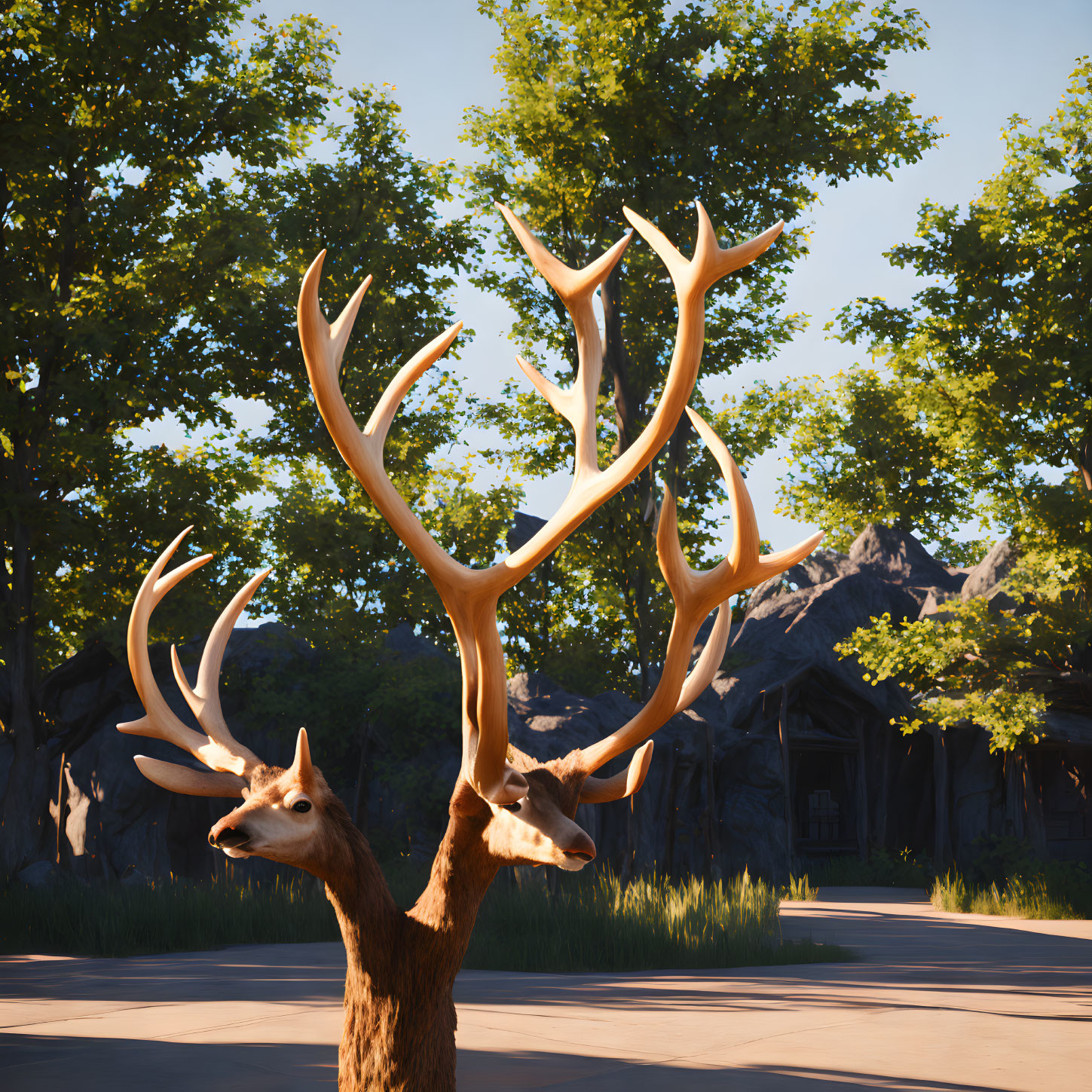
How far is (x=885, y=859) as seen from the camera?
18.8 meters

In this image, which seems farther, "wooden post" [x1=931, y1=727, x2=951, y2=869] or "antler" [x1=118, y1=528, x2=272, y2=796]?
"wooden post" [x1=931, y1=727, x2=951, y2=869]

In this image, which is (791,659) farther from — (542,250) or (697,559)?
(542,250)

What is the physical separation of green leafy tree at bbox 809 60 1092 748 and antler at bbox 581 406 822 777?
37.1 feet

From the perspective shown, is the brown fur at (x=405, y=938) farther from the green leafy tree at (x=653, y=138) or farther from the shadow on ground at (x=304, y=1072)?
the green leafy tree at (x=653, y=138)

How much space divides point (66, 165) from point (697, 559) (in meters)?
14.2

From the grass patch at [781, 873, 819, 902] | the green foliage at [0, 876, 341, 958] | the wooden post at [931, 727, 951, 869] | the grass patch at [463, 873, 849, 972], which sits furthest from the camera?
the wooden post at [931, 727, 951, 869]

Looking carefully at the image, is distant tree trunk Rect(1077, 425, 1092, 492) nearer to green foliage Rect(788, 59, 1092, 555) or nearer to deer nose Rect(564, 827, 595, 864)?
green foliage Rect(788, 59, 1092, 555)

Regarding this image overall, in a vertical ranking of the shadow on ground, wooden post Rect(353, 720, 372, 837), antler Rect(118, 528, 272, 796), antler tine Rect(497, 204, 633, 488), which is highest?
antler tine Rect(497, 204, 633, 488)

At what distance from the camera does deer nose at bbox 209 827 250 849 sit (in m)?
2.38

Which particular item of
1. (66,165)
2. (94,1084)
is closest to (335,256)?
(66,165)

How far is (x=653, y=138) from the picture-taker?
55.7ft

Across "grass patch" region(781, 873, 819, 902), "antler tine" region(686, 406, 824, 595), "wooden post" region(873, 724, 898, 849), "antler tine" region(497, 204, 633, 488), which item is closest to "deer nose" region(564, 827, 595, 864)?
"antler tine" region(686, 406, 824, 595)

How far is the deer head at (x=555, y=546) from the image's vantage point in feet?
8.01

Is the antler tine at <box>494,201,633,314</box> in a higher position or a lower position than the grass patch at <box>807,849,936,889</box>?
higher
